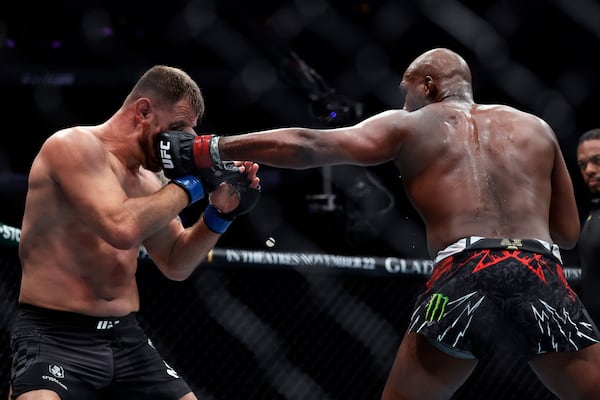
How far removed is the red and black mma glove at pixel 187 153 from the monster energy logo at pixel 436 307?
64cm

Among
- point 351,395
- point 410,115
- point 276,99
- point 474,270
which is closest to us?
point 474,270

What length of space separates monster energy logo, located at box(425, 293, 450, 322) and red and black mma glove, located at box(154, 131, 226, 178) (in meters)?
0.64

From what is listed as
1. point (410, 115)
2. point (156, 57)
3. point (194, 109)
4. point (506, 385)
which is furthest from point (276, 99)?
point (410, 115)

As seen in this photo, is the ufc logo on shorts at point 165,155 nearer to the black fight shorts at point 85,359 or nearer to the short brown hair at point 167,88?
the short brown hair at point 167,88

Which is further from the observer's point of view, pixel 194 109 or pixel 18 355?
pixel 194 109

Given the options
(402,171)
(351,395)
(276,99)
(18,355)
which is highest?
(402,171)

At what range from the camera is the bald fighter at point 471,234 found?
6.41 feet

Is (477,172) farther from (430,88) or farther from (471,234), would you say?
(430,88)

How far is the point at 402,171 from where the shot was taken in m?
2.11

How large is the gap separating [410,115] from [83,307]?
36.3 inches

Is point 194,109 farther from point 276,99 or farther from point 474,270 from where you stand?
point 276,99

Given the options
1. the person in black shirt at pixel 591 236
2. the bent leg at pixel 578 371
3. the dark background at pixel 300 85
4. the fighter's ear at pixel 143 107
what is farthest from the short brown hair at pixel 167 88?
the person in black shirt at pixel 591 236

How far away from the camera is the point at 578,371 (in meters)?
1.97

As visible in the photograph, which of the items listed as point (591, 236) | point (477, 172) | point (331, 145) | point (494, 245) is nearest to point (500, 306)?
point (494, 245)
